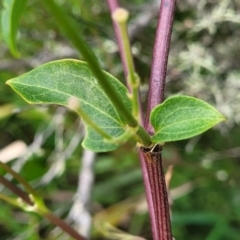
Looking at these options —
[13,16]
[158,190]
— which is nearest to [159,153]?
[158,190]

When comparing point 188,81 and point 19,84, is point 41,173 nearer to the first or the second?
point 188,81

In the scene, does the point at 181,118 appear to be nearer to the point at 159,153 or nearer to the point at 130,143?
the point at 159,153

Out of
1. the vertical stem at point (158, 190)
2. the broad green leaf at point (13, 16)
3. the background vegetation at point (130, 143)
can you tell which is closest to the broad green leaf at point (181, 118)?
the vertical stem at point (158, 190)

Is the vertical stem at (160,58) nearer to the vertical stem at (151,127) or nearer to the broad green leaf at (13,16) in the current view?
the vertical stem at (151,127)

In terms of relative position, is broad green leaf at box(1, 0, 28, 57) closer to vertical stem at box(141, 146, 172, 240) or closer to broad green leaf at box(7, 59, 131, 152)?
broad green leaf at box(7, 59, 131, 152)

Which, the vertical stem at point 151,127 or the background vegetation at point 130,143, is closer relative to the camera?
the vertical stem at point 151,127

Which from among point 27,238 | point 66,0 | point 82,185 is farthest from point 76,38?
point 66,0

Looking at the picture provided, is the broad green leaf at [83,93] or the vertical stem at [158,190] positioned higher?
the broad green leaf at [83,93]
